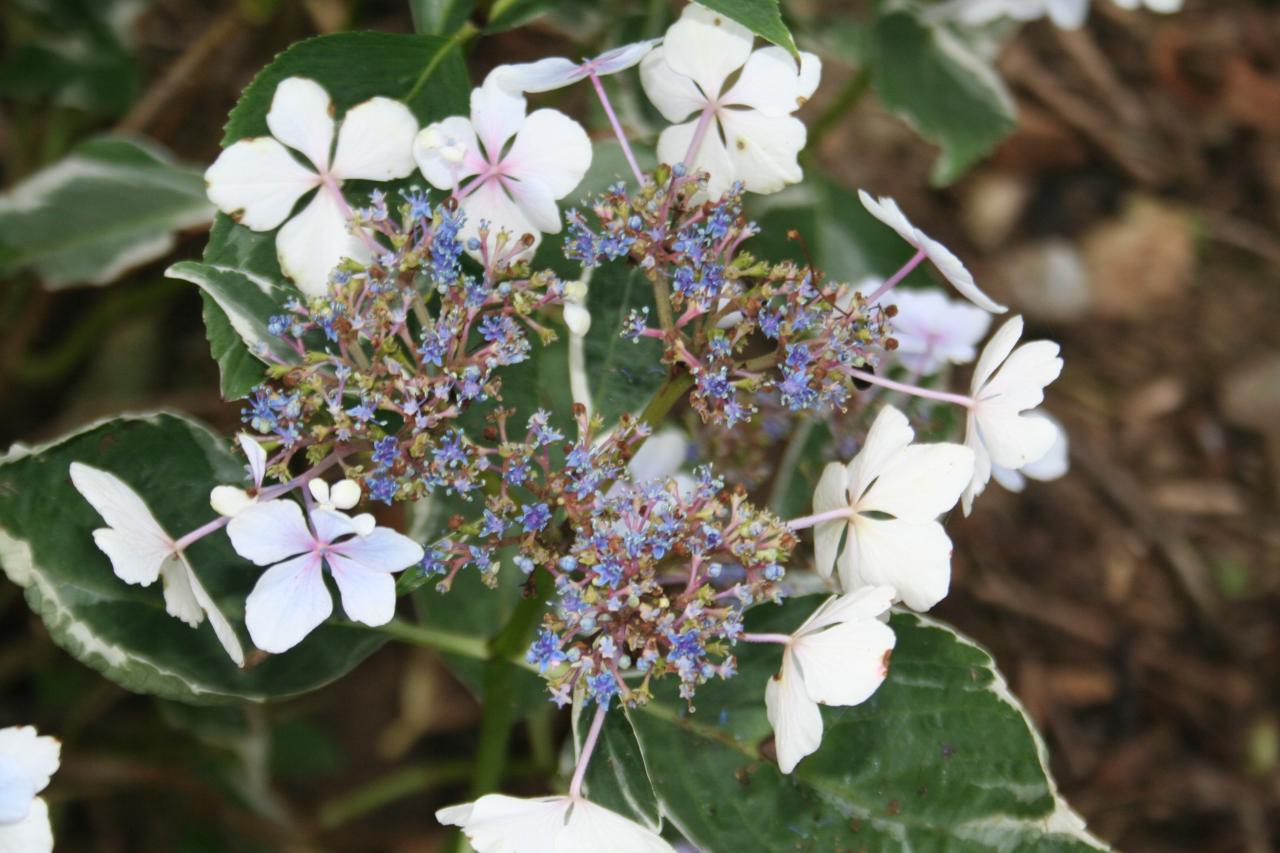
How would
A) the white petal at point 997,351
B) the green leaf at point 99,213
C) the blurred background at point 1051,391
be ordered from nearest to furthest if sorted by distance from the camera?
the white petal at point 997,351 < the green leaf at point 99,213 < the blurred background at point 1051,391

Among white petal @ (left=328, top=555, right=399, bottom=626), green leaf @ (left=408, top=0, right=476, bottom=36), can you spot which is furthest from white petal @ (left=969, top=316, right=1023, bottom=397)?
green leaf @ (left=408, top=0, right=476, bottom=36)

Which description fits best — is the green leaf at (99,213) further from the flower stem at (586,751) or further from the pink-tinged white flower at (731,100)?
the flower stem at (586,751)

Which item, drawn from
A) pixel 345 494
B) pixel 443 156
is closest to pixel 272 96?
pixel 443 156

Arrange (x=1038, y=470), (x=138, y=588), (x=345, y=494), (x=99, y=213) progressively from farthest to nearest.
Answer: (x=99, y=213) → (x=1038, y=470) → (x=138, y=588) → (x=345, y=494)

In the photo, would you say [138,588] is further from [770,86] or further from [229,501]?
[770,86]

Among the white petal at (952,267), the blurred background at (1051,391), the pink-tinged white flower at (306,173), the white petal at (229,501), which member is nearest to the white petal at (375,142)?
the pink-tinged white flower at (306,173)

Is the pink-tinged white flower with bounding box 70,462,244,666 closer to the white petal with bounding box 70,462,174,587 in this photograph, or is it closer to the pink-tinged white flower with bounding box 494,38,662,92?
the white petal with bounding box 70,462,174,587
